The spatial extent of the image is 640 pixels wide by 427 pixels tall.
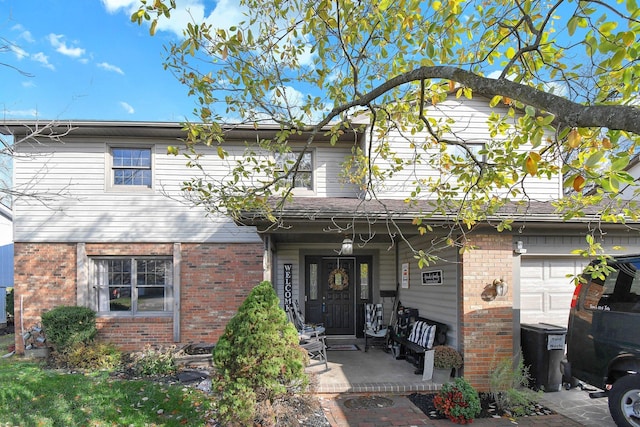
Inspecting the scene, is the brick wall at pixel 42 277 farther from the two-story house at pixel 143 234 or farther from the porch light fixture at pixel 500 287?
the porch light fixture at pixel 500 287

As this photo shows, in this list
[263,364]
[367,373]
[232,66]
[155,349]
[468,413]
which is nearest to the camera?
[232,66]

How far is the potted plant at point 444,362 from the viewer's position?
597 cm

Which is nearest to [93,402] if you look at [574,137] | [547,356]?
[574,137]

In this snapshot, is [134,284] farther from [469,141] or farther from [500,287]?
[469,141]

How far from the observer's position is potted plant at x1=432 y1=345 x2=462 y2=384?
597 centimetres

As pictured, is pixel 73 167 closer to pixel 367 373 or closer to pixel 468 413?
pixel 367 373

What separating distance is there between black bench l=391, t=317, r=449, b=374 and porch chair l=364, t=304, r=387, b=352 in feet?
1.42

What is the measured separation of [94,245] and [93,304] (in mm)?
1390

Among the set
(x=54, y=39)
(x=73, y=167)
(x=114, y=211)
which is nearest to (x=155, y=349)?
(x=114, y=211)

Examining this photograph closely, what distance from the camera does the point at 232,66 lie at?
4043 millimetres

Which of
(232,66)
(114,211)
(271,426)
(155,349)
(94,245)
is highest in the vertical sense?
(232,66)

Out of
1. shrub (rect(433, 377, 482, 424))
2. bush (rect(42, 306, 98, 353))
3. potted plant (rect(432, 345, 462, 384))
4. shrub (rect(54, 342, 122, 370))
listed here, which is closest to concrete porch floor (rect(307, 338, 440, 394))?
potted plant (rect(432, 345, 462, 384))

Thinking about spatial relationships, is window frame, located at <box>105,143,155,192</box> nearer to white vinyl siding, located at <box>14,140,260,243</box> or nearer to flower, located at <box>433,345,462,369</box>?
white vinyl siding, located at <box>14,140,260,243</box>

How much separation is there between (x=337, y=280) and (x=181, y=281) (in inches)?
156
